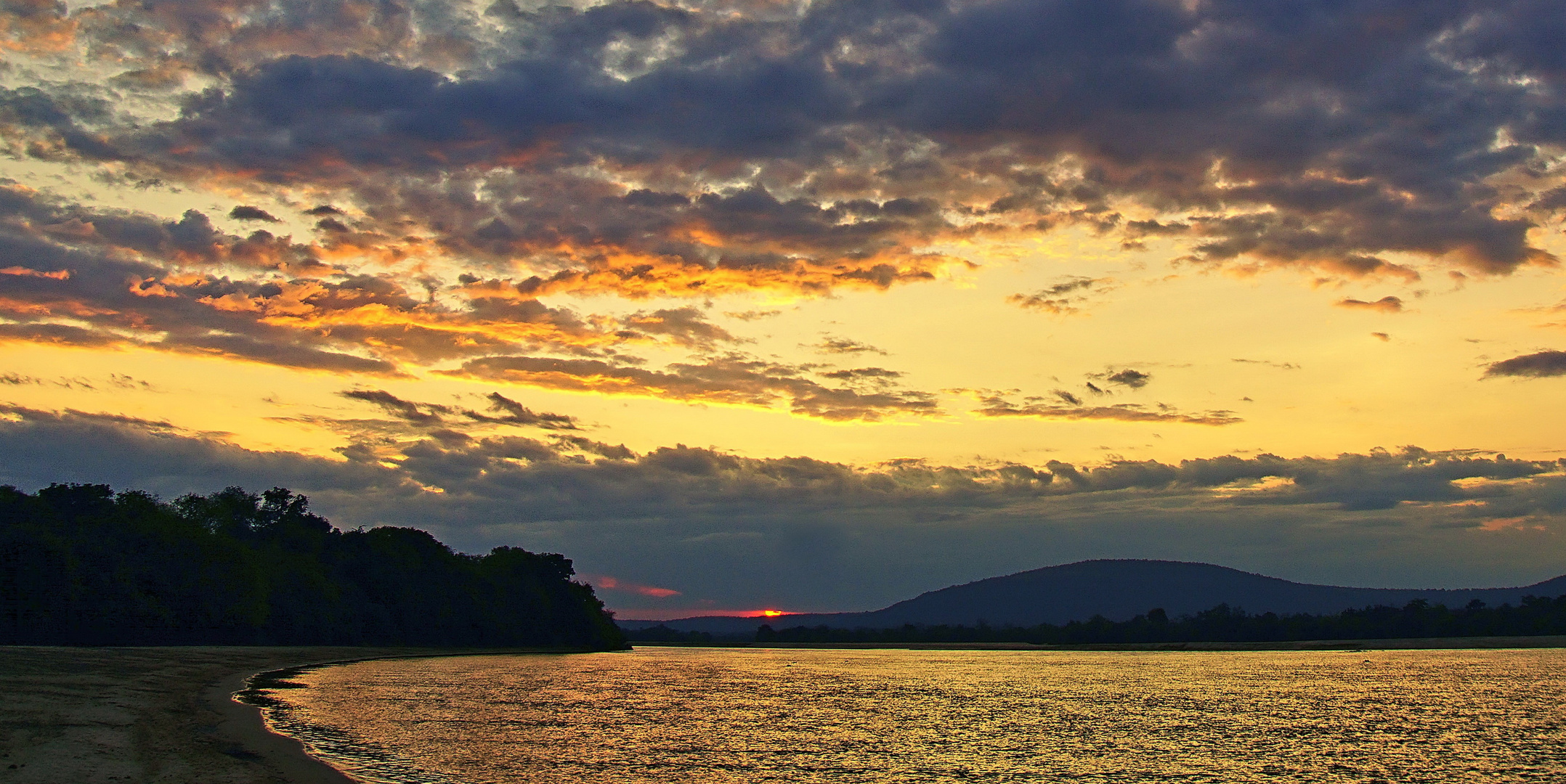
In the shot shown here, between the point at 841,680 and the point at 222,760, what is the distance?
85.4 meters

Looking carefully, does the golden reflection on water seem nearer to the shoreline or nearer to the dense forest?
the shoreline

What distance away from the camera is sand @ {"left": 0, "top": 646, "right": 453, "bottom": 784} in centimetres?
2886

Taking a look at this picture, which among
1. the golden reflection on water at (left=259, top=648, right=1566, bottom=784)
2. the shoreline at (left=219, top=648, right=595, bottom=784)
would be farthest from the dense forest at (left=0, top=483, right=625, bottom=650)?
the shoreline at (left=219, top=648, right=595, bottom=784)

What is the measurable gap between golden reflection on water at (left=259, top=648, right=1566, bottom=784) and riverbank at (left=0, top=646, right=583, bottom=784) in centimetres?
287

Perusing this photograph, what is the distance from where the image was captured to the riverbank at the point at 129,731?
28891mm

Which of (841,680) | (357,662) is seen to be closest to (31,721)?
(841,680)

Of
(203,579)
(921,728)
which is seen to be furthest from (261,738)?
(203,579)

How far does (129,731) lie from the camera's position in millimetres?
37000

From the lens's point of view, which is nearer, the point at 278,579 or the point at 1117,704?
the point at 1117,704

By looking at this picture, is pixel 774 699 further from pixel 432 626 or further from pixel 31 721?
pixel 432 626

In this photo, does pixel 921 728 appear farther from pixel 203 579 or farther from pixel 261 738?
pixel 203 579

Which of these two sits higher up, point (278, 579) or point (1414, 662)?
point (278, 579)

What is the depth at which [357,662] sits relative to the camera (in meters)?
126

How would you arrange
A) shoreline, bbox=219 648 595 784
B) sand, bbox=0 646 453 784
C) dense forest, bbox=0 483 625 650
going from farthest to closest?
1. dense forest, bbox=0 483 625 650
2. shoreline, bbox=219 648 595 784
3. sand, bbox=0 646 453 784
